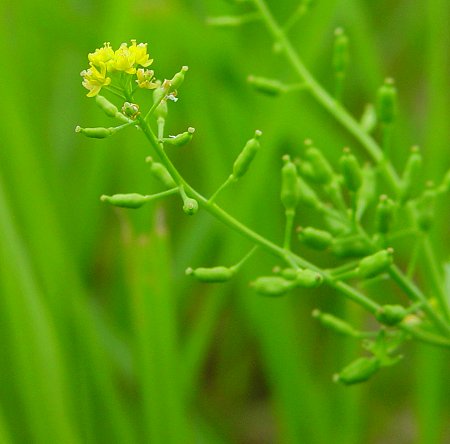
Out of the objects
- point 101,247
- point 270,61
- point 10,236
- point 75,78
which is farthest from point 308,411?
point 75,78

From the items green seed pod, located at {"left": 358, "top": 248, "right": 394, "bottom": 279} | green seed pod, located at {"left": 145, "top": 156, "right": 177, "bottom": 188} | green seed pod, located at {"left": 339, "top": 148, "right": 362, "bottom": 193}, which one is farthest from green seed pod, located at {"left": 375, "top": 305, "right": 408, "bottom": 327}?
green seed pod, located at {"left": 145, "top": 156, "right": 177, "bottom": 188}

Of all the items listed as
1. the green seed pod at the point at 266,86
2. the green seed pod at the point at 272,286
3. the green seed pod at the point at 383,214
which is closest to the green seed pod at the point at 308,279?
the green seed pod at the point at 272,286

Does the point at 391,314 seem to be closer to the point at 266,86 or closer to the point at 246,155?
the point at 246,155

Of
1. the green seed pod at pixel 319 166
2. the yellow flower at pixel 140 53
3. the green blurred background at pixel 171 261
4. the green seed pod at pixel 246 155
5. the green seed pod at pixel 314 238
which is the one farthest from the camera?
the green blurred background at pixel 171 261

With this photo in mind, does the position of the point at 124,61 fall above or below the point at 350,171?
above

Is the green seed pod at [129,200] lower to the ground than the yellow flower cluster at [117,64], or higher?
lower

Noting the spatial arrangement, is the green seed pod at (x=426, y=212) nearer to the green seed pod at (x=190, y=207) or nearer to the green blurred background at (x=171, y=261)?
the green blurred background at (x=171, y=261)

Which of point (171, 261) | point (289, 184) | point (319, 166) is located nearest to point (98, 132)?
point (289, 184)
